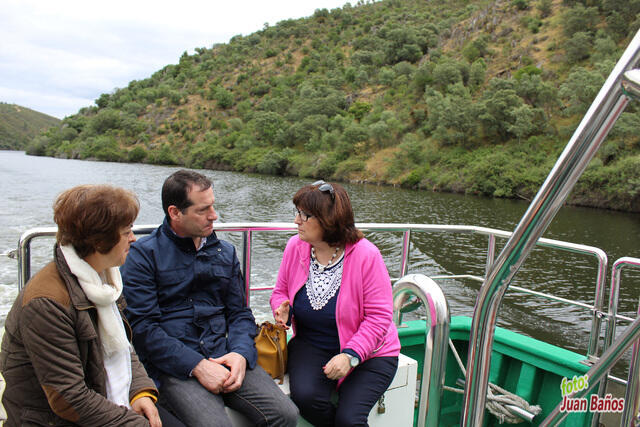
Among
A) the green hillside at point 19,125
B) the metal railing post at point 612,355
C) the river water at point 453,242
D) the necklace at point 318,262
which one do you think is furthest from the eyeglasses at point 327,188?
the green hillside at point 19,125

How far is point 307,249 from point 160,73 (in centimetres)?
13968

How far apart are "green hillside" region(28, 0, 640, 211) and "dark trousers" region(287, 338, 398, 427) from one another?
30749 mm

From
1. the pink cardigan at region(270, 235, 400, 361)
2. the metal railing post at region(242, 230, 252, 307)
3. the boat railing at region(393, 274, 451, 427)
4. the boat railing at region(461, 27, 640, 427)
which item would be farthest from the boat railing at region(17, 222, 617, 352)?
the boat railing at region(461, 27, 640, 427)

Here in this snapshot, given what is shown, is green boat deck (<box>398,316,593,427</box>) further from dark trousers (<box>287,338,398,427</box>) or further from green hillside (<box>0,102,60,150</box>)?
green hillside (<box>0,102,60,150</box>)

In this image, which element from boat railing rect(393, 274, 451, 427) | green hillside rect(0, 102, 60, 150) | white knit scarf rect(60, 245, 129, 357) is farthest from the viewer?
green hillside rect(0, 102, 60, 150)

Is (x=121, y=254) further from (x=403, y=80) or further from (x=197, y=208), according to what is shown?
(x=403, y=80)

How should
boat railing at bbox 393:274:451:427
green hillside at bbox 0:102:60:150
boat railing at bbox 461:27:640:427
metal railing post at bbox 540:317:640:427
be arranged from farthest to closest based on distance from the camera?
green hillside at bbox 0:102:60:150 < boat railing at bbox 393:274:451:427 < metal railing post at bbox 540:317:640:427 < boat railing at bbox 461:27:640:427

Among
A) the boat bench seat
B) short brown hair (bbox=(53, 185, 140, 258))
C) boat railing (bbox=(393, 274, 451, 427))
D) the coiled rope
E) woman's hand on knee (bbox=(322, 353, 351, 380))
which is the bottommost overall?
the coiled rope

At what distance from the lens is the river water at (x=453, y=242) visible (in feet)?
34.3

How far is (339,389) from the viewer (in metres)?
1.96

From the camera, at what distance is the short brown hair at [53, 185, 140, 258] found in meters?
1.41

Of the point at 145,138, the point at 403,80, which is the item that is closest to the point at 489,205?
the point at 403,80

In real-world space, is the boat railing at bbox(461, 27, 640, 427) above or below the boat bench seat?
above

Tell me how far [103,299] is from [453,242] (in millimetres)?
17366
